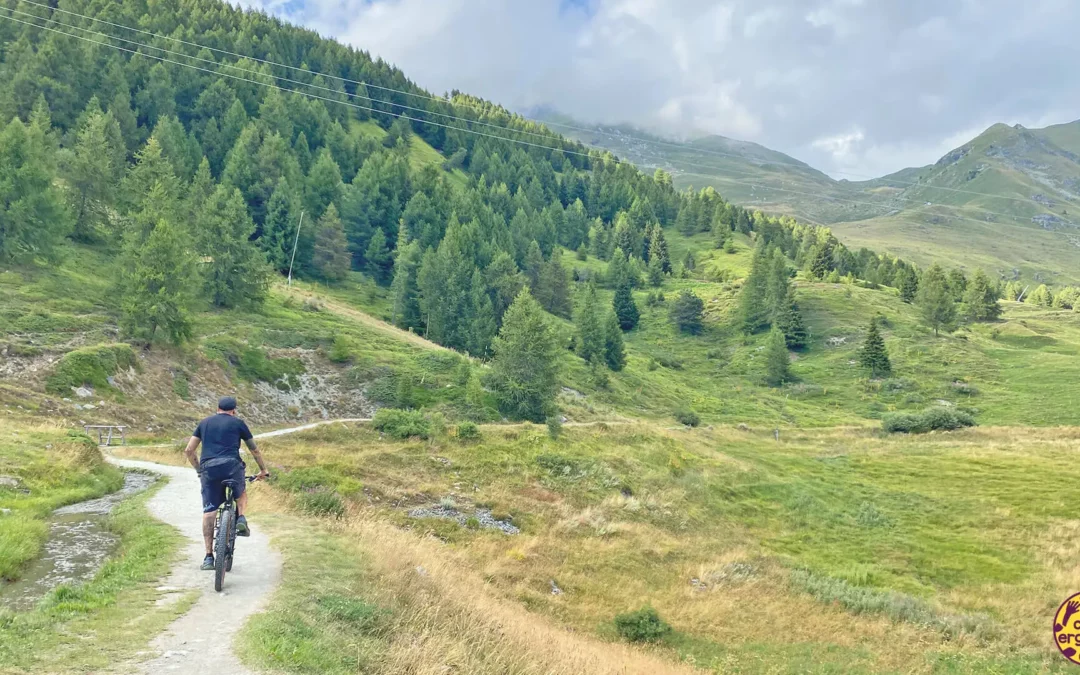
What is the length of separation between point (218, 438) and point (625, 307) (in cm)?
11832

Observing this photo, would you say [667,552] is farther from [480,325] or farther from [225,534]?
[480,325]

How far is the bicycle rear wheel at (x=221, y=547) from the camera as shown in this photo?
9438 mm

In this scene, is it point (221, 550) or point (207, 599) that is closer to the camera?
point (207, 599)

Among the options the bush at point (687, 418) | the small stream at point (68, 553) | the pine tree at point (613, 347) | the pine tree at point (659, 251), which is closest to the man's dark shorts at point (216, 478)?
the small stream at point (68, 553)

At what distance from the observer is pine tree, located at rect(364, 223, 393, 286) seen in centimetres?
10294

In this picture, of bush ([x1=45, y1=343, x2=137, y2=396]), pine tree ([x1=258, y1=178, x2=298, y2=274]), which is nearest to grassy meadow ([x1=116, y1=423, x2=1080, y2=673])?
bush ([x1=45, y1=343, x2=137, y2=396])

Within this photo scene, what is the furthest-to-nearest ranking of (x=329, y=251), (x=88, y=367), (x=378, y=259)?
(x=378, y=259), (x=329, y=251), (x=88, y=367)

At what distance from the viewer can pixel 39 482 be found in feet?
52.7

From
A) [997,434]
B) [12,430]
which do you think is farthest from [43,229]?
[997,434]

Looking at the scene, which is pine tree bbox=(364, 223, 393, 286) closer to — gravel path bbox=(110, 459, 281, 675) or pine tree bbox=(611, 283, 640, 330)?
pine tree bbox=(611, 283, 640, 330)

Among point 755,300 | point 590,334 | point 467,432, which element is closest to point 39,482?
point 467,432

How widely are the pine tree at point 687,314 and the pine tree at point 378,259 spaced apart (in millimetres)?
57767

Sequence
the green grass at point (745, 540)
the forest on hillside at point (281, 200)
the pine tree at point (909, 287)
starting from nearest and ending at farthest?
the green grass at point (745, 540), the forest on hillside at point (281, 200), the pine tree at point (909, 287)

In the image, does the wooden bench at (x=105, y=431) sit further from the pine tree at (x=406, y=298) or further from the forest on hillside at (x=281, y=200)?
the pine tree at (x=406, y=298)
